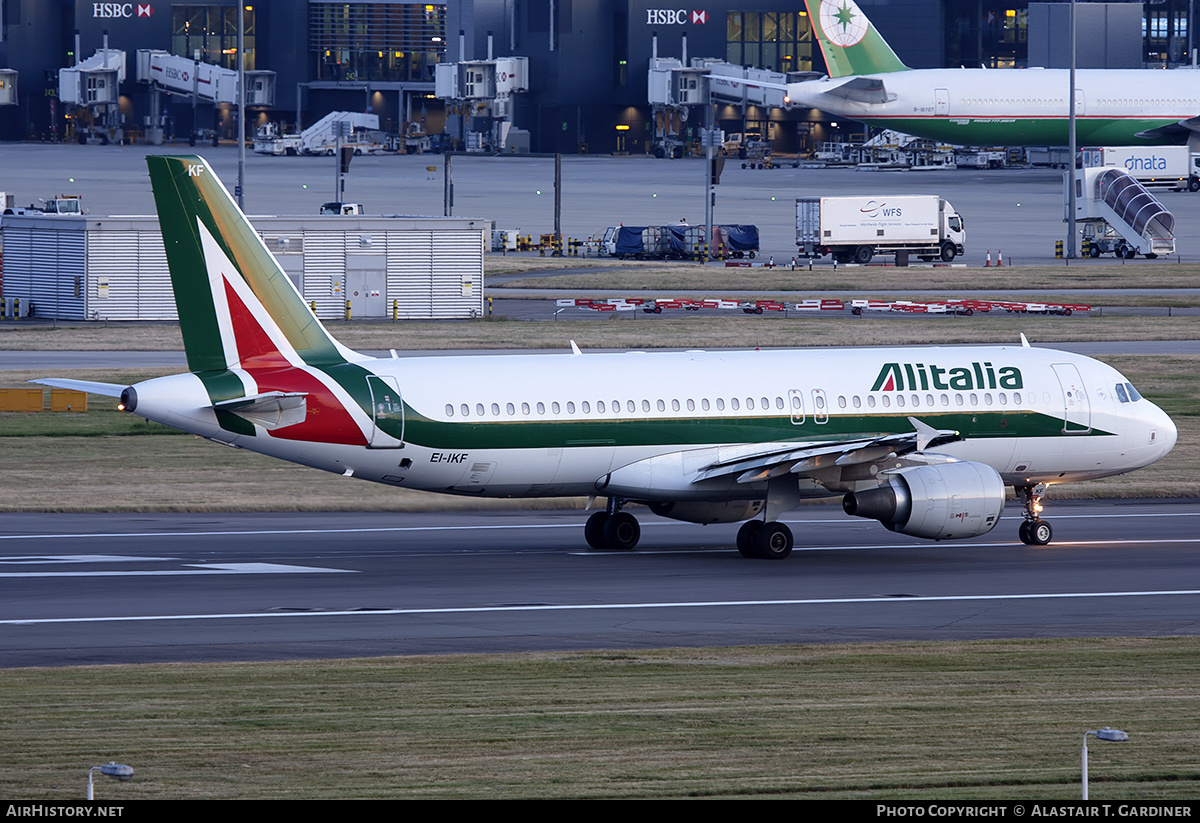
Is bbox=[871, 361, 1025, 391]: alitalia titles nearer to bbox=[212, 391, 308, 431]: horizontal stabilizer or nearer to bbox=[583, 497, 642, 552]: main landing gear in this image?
bbox=[583, 497, 642, 552]: main landing gear

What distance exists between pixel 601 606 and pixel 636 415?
5624 millimetres

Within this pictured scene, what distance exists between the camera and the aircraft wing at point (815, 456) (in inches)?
1214

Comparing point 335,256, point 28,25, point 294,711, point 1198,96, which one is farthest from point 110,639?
point 28,25

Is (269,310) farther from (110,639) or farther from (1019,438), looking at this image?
(1019,438)

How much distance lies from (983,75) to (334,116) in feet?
296

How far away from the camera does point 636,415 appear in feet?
105

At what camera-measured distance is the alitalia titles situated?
3375cm

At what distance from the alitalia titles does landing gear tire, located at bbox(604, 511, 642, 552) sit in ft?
18.3

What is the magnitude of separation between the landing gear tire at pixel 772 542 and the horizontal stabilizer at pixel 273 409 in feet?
29.6

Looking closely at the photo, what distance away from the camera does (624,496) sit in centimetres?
3247

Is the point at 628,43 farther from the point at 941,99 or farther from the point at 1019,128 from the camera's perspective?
the point at 1019,128

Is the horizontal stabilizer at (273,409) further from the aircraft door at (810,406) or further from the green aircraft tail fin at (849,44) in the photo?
the green aircraft tail fin at (849,44)

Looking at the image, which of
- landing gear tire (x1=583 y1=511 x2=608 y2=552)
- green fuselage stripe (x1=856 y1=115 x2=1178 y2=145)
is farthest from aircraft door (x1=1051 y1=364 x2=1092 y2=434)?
green fuselage stripe (x1=856 y1=115 x2=1178 y2=145)

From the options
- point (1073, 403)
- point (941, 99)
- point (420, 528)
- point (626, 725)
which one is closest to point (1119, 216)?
point (941, 99)
